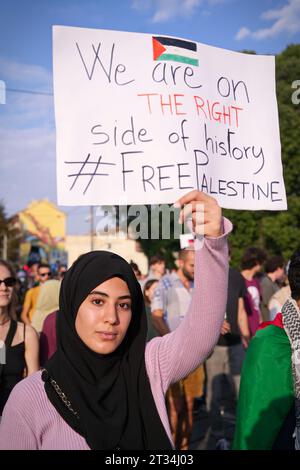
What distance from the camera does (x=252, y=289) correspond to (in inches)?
313

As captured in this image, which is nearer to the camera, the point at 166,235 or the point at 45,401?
the point at 45,401

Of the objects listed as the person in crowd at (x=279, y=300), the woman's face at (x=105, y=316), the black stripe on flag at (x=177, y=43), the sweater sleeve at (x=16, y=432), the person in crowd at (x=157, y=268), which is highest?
the black stripe on flag at (x=177, y=43)

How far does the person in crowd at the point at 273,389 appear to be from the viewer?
291cm

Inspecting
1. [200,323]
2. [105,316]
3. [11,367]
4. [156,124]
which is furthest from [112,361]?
[11,367]

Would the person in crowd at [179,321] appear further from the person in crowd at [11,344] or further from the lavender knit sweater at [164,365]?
the lavender knit sweater at [164,365]

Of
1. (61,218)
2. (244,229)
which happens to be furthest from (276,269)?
(61,218)

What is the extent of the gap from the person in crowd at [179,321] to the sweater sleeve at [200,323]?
156 inches

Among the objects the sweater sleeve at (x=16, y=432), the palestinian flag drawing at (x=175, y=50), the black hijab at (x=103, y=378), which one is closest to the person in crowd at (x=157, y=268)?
the palestinian flag drawing at (x=175, y=50)

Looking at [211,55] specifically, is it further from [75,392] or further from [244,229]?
[244,229]

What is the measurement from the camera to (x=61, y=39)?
299 cm

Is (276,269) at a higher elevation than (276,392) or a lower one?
higher

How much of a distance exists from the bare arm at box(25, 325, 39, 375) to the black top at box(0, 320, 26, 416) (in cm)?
3

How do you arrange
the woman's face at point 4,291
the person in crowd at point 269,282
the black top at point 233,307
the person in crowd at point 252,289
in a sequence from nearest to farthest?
the woman's face at point 4,291 < the black top at point 233,307 < the person in crowd at point 252,289 < the person in crowd at point 269,282
